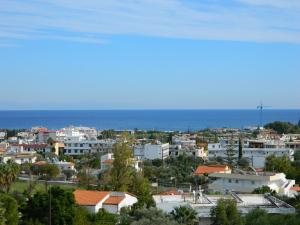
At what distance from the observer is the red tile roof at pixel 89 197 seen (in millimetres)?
31016

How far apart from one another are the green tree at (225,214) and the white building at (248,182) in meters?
13.1

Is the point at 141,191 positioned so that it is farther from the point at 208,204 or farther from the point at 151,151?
the point at 151,151

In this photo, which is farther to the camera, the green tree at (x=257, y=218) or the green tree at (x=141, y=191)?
the green tree at (x=141, y=191)

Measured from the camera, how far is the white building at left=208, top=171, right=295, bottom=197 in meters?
40.7

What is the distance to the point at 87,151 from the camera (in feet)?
289

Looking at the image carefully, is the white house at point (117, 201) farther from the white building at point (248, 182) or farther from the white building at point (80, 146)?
the white building at point (80, 146)

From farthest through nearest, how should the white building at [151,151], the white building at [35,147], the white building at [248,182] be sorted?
the white building at [35,147], the white building at [151,151], the white building at [248,182]

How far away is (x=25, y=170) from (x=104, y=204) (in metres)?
28.5

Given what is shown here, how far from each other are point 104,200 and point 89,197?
828 mm

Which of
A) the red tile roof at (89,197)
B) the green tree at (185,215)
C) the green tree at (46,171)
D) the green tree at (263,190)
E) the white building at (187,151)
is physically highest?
the green tree at (185,215)

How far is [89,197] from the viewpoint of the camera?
32094 mm

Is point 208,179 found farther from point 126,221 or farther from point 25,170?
point 126,221

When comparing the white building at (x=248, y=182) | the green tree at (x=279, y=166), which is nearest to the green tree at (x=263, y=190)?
the white building at (x=248, y=182)

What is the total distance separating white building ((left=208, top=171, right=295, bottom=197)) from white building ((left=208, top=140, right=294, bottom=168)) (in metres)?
23.3
